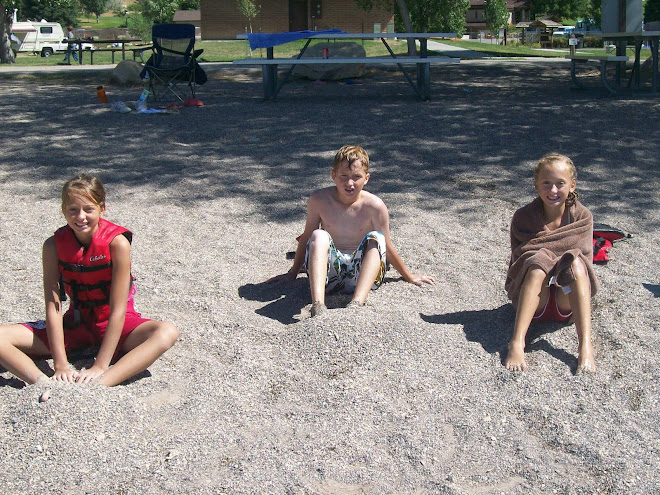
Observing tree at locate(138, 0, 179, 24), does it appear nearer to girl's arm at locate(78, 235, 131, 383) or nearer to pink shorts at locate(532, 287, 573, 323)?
girl's arm at locate(78, 235, 131, 383)

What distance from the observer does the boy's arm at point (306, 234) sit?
4410 mm

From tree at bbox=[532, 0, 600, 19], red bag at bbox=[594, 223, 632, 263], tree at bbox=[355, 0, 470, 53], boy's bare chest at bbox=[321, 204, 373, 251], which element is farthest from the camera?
tree at bbox=[532, 0, 600, 19]

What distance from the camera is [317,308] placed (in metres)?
3.88

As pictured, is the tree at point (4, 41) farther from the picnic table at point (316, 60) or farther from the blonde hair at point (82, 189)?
the blonde hair at point (82, 189)

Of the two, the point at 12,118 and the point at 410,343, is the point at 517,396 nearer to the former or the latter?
the point at 410,343

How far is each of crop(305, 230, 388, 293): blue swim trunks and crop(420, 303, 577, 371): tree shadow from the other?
1.40ft

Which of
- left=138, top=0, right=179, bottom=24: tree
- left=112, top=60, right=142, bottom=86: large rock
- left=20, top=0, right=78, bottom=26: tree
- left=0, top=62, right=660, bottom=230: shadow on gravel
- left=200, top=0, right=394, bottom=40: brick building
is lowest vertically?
left=0, top=62, right=660, bottom=230: shadow on gravel

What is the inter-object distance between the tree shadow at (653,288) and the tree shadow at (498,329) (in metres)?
0.77

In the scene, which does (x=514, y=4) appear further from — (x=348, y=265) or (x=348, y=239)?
(x=348, y=265)

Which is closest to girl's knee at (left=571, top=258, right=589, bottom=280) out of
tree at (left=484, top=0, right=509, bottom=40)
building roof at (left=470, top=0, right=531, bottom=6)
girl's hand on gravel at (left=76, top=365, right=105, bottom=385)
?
girl's hand on gravel at (left=76, top=365, right=105, bottom=385)

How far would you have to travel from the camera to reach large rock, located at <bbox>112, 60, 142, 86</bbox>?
1347 cm

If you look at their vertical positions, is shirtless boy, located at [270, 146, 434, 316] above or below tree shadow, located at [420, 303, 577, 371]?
above

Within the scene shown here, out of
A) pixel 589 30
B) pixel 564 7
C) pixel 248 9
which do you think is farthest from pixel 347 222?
pixel 564 7

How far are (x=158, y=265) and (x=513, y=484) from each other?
291 cm
